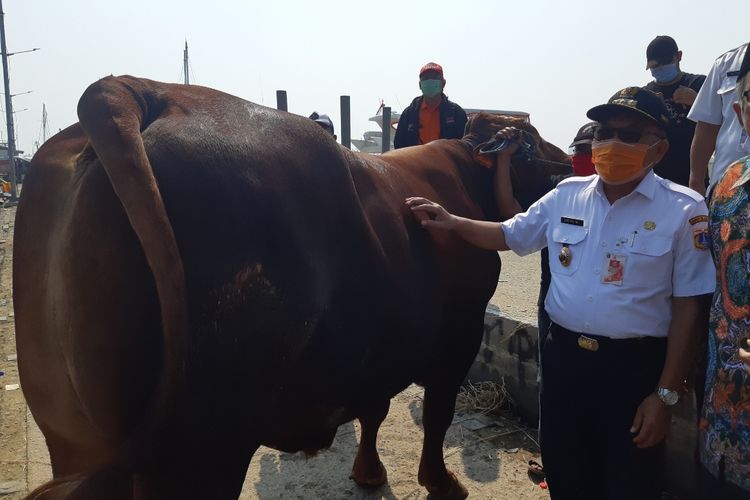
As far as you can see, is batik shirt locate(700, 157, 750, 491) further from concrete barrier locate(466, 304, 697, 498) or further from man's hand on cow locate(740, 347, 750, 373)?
concrete barrier locate(466, 304, 697, 498)

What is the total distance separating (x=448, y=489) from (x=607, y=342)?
5.39 ft

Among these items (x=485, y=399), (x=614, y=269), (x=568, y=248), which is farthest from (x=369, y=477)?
(x=614, y=269)

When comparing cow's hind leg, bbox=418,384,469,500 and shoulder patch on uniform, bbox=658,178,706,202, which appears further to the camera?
cow's hind leg, bbox=418,384,469,500

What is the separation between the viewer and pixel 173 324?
5.00 ft

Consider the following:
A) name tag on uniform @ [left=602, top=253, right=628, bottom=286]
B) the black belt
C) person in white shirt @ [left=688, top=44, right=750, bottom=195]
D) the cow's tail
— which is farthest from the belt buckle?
the cow's tail

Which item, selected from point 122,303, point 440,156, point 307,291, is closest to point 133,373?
point 122,303

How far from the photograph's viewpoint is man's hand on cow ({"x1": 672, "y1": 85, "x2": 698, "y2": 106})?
3.86 meters

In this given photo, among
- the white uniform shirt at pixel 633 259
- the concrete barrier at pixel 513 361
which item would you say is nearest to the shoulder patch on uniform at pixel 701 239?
the white uniform shirt at pixel 633 259

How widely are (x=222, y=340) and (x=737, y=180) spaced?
152cm

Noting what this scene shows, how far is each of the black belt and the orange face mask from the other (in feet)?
1.80

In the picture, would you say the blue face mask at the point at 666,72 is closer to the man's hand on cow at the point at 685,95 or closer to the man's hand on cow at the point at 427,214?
the man's hand on cow at the point at 685,95

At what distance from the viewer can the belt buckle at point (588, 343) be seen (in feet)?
6.86

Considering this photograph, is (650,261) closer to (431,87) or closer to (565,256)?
(565,256)

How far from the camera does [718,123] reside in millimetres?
3160
